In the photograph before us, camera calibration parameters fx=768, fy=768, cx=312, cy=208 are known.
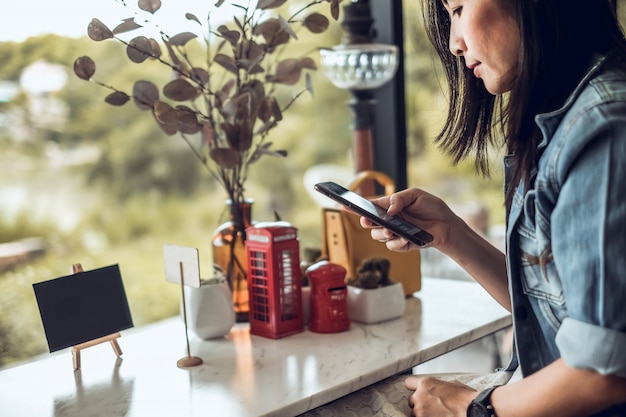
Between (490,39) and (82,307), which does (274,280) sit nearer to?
(82,307)

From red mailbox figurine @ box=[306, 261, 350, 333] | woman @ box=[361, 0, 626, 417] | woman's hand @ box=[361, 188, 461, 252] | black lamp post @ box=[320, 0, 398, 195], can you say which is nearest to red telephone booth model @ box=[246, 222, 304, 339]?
red mailbox figurine @ box=[306, 261, 350, 333]

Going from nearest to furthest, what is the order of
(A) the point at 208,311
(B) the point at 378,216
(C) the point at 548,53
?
(C) the point at 548,53 < (B) the point at 378,216 < (A) the point at 208,311

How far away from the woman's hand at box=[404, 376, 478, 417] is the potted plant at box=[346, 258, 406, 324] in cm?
35

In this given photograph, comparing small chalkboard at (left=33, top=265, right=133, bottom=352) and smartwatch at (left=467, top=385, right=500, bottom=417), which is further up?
small chalkboard at (left=33, top=265, right=133, bottom=352)

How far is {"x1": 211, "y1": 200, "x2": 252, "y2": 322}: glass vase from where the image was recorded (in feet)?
5.80

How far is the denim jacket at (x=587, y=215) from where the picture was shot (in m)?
0.99

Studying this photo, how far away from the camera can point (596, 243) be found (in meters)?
1.00

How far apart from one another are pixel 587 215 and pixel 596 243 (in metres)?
0.04

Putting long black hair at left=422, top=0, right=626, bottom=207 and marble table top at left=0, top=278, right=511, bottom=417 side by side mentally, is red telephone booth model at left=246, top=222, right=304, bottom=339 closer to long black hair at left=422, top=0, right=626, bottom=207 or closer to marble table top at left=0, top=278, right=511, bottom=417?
marble table top at left=0, top=278, right=511, bottom=417

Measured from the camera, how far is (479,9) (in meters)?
1.16

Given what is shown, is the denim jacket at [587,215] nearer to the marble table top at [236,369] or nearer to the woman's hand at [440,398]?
the woman's hand at [440,398]

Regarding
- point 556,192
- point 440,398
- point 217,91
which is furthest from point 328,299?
point 556,192

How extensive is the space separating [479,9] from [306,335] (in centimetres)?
82

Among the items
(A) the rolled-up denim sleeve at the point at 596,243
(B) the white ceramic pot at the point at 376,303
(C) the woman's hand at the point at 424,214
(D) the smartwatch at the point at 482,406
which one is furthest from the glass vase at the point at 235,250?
(A) the rolled-up denim sleeve at the point at 596,243
